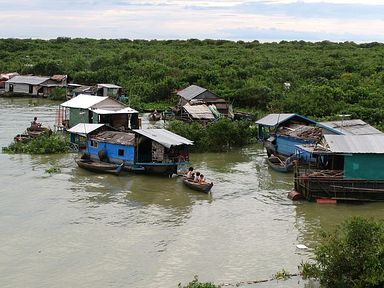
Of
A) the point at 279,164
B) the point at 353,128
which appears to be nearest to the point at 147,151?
the point at 279,164

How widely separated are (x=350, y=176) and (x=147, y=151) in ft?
29.2

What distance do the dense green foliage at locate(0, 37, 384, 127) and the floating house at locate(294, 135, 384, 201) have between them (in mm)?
11832

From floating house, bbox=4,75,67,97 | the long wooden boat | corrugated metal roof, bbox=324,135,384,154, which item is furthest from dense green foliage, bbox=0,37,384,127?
the long wooden boat

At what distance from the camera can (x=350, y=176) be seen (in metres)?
21.2

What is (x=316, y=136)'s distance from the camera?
25.7 meters

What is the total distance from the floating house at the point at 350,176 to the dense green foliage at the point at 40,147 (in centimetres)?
1297

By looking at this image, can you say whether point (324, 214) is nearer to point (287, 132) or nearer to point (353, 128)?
point (353, 128)

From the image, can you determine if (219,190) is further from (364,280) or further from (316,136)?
(364,280)

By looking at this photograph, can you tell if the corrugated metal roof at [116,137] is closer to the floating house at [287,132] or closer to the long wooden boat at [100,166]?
the long wooden boat at [100,166]

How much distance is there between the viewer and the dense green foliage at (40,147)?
28703 millimetres

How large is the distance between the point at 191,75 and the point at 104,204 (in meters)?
31.0

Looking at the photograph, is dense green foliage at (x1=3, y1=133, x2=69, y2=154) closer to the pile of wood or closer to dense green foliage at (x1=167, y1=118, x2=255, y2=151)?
dense green foliage at (x1=167, y1=118, x2=255, y2=151)

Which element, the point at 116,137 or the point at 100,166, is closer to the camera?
the point at 100,166

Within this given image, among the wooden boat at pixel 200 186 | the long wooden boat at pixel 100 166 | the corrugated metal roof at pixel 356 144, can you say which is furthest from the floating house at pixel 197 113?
the corrugated metal roof at pixel 356 144
